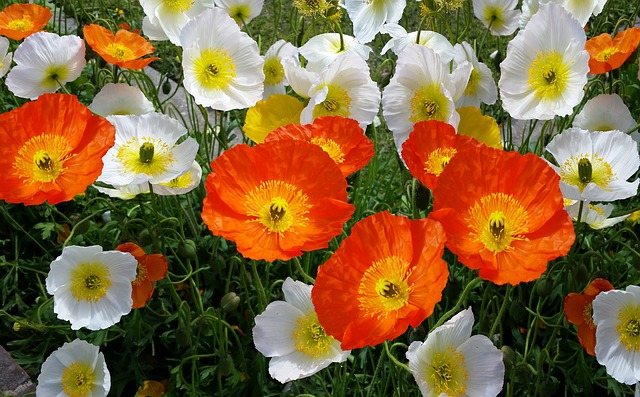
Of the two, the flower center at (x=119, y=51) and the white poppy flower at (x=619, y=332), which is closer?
the white poppy flower at (x=619, y=332)

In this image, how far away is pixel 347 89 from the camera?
1.88 meters

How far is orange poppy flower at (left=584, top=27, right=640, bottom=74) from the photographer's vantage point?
1969 mm

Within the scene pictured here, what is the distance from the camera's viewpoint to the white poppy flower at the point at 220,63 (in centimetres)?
185

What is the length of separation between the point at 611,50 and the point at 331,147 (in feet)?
2.98

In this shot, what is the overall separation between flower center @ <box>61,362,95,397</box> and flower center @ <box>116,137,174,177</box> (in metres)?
0.51

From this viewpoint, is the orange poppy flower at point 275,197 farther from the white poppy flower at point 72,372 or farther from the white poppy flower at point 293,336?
the white poppy flower at point 72,372

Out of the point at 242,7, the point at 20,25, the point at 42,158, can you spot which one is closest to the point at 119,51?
the point at 242,7

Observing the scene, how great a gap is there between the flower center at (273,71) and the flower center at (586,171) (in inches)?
33.7

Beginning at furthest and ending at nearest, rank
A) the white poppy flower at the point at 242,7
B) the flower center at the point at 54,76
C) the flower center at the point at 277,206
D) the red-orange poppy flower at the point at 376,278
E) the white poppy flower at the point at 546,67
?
the white poppy flower at the point at 242,7 < the flower center at the point at 54,76 < the white poppy flower at the point at 546,67 < the flower center at the point at 277,206 < the red-orange poppy flower at the point at 376,278

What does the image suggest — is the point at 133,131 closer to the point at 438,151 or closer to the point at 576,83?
the point at 438,151

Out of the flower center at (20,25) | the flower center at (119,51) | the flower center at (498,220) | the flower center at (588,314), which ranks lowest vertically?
the flower center at (588,314)

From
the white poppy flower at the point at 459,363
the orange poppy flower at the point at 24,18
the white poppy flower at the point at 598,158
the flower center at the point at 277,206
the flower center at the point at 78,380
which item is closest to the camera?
the white poppy flower at the point at 459,363

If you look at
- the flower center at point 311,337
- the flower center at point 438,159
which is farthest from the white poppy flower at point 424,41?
the flower center at point 311,337

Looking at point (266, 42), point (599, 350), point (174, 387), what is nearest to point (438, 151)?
point (599, 350)
